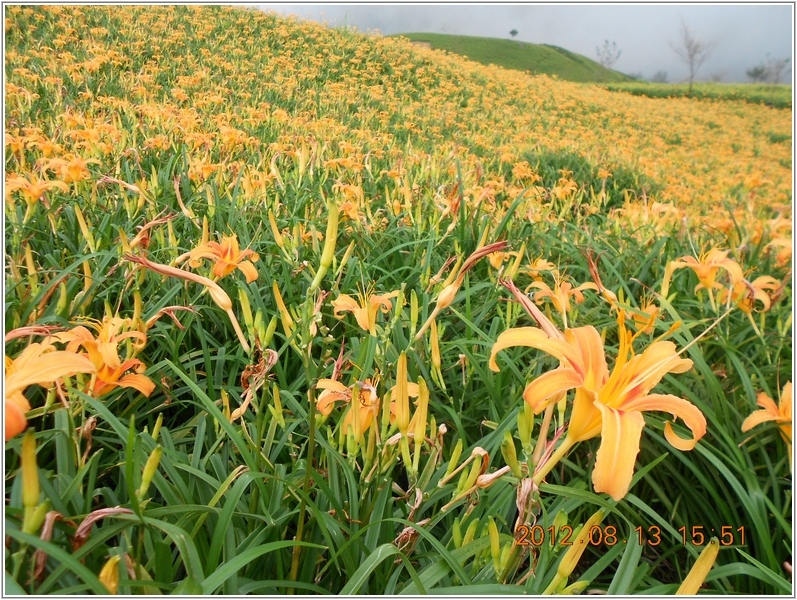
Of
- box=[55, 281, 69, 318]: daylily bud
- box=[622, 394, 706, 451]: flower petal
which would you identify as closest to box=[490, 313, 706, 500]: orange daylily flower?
box=[622, 394, 706, 451]: flower petal

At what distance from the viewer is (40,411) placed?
67cm

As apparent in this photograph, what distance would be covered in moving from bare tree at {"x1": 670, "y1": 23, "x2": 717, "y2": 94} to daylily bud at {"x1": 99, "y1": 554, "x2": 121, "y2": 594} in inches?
51.5

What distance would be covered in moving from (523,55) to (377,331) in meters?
0.85

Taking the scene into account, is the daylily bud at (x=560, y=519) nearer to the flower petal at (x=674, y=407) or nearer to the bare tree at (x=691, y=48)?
the flower petal at (x=674, y=407)

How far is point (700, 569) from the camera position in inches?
20.2

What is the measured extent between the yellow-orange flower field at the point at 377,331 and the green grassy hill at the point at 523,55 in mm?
183

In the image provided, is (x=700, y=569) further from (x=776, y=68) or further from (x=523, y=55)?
(x=523, y=55)

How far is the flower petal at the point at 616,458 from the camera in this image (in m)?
0.41

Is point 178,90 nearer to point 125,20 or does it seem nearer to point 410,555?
point 125,20

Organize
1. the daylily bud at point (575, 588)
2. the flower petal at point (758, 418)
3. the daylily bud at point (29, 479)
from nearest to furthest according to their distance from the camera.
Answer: the daylily bud at point (29, 479), the daylily bud at point (575, 588), the flower petal at point (758, 418)

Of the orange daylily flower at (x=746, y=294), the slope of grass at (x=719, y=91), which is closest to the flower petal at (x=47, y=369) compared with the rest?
the orange daylily flower at (x=746, y=294)

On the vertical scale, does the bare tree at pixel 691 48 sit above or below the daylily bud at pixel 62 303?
above

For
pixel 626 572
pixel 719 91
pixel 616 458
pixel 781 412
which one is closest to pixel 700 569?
pixel 626 572

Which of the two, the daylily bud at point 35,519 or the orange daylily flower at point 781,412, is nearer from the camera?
the daylily bud at point 35,519
